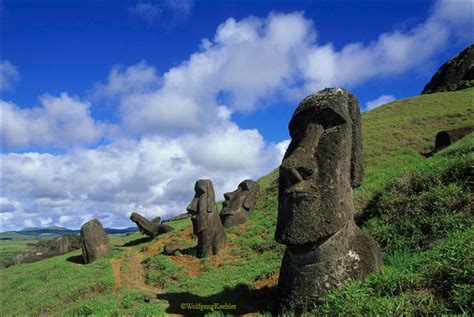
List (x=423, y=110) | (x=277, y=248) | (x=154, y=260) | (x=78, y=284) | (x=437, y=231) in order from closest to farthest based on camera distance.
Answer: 1. (x=437, y=231)
2. (x=277, y=248)
3. (x=78, y=284)
4. (x=154, y=260)
5. (x=423, y=110)

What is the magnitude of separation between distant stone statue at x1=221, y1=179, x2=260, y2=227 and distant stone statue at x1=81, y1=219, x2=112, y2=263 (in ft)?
18.6

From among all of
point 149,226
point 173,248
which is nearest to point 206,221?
point 173,248

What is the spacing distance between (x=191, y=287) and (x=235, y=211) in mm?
8306

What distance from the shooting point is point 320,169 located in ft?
21.4

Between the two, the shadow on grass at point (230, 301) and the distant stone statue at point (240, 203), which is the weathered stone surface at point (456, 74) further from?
the shadow on grass at point (230, 301)

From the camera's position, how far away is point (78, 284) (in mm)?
13477

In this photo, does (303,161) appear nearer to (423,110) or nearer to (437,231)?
(437,231)

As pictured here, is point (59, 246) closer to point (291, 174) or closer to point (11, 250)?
point (291, 174)

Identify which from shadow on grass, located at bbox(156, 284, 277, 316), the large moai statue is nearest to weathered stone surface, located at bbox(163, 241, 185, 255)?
shadow on grass, located at bbox(156, 284, 277, 316)

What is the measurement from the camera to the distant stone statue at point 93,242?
59.2ft

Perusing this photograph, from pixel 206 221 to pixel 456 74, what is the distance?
4778 cm

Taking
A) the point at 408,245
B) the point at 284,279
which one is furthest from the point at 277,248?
the point at 284,279

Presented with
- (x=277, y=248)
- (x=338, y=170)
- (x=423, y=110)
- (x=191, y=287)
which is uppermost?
(x=423, y=110)

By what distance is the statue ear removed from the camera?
6965mm
